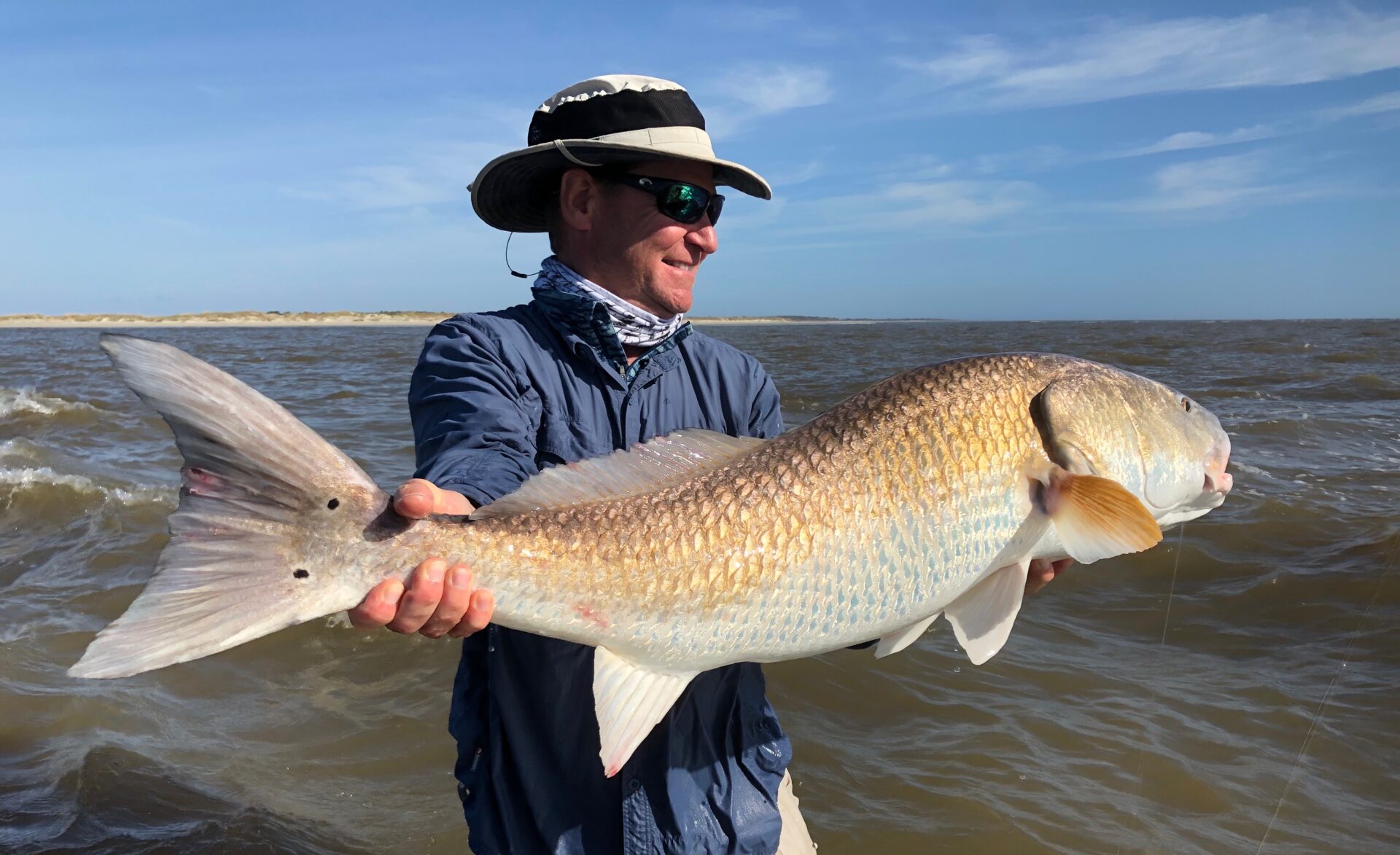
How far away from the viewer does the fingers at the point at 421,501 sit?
5.65 feet

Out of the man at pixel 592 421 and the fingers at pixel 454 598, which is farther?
the man at pixel 592 421

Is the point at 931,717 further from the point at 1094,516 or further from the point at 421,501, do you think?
the point at 421,501

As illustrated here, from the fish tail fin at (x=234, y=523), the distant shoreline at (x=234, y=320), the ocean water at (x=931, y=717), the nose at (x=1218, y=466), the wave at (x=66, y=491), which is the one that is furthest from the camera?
the distant shoreline at (x=234, y=320)

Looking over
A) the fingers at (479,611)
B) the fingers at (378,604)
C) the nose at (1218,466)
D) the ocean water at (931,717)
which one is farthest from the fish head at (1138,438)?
the ocean water at (931,717)

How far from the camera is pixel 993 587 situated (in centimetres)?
233

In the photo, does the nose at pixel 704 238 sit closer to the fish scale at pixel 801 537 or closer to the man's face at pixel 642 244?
the man's face at pixel 642 244

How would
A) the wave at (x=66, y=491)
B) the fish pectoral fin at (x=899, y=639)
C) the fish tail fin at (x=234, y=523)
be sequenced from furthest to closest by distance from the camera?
the wave at (x=66, y=491) < the fish pectoral fin at (x=899, y=639) < the fish tail fin at (x=234, y=523)

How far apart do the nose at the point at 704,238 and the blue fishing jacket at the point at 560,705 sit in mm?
434

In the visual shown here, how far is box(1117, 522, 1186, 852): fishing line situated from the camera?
157 inches

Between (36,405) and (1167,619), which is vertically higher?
(36,405)

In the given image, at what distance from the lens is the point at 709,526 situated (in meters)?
2.00

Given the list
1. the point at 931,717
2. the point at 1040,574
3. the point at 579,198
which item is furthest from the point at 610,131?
the point at 931,717

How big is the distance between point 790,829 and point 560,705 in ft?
2.67

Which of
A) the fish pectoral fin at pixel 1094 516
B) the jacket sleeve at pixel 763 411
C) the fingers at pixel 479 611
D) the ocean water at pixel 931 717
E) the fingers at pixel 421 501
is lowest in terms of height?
the ocean water at pixel 931 717
